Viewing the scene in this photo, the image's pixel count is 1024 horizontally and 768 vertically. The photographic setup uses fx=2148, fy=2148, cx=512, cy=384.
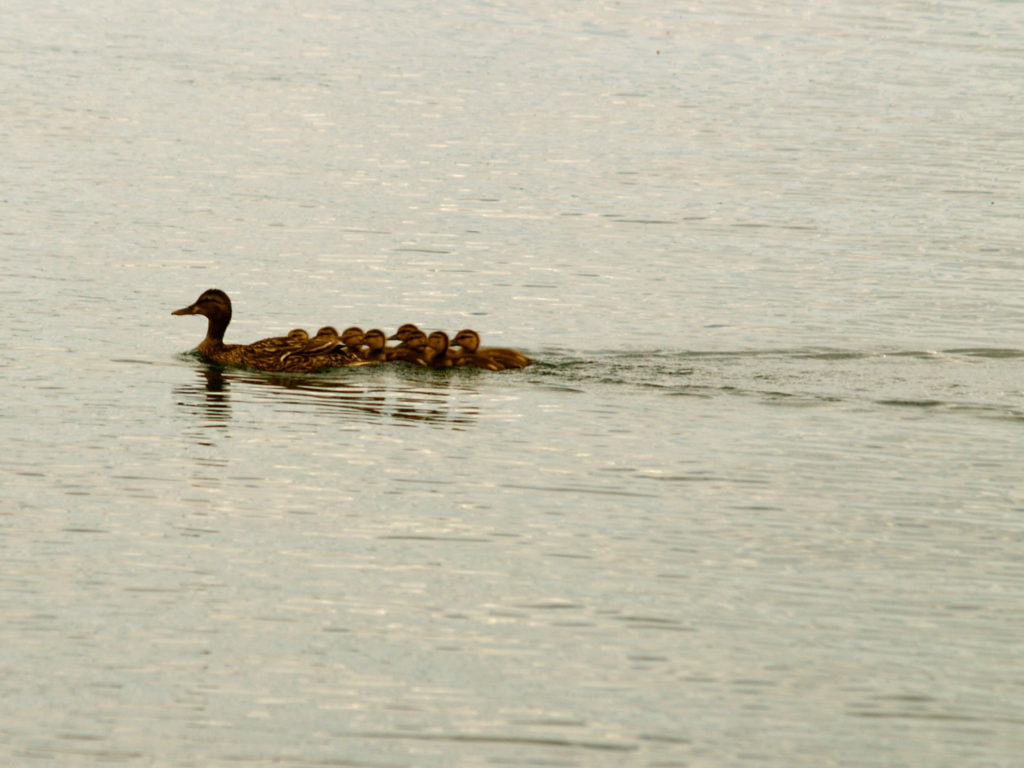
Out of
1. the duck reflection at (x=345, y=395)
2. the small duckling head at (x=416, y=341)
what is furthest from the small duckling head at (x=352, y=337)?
the small duckling head at (x=416, y=341)

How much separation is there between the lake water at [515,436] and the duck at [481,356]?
11 centimetres

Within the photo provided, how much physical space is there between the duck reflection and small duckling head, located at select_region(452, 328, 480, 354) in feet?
1.09

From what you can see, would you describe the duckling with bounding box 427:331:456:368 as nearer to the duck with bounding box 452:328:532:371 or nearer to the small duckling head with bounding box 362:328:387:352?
the duck with bounding box 452:328:532:371

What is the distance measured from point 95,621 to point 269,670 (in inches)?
43.7

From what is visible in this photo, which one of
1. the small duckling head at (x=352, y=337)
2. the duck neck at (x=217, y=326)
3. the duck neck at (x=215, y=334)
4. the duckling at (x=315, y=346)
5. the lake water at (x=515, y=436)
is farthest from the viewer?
the duck neck at (x=217, y=326)

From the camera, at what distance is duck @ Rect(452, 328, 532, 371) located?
1725cm

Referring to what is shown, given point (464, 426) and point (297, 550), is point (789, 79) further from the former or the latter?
point (297, 550)

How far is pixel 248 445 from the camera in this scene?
14.4m

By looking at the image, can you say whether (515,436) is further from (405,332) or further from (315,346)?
(315,346)

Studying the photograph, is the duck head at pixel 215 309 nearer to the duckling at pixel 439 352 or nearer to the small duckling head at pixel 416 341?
the small duckling head at pixel 416 341

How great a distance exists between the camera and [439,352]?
17266mm

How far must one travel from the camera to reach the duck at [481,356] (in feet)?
56.6

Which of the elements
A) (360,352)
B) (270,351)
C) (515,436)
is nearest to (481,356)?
(360,352)

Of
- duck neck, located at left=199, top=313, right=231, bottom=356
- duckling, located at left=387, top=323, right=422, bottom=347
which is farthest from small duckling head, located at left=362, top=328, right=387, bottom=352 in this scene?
duck neck, located at left=199, top=313, right=231, bottom=356
